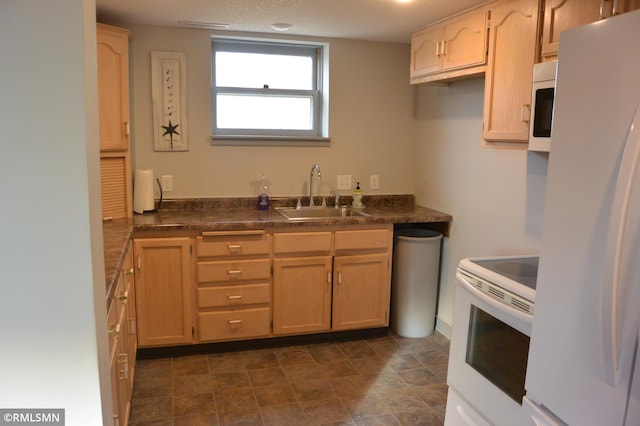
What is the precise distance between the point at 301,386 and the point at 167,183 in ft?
5.47

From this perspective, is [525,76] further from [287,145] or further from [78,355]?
[78,355]

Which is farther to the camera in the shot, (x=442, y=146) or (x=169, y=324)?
(x=442, y=146)

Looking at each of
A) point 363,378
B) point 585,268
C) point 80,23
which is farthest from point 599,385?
point 363,378

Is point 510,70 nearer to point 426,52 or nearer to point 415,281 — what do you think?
point 426,52

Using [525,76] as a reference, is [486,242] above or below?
below

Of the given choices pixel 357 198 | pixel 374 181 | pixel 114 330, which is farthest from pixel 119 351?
pixel 374 181

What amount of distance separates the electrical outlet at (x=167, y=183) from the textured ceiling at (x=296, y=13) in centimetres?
101

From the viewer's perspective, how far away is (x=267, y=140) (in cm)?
377

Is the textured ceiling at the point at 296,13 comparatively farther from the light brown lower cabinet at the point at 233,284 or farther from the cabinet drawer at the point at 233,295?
the cabinet drawer at the point at 233,295

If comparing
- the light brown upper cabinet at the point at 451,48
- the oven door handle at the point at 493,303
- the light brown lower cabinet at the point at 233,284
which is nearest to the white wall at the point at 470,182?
the light brown upper cabinet at the point at 451,48

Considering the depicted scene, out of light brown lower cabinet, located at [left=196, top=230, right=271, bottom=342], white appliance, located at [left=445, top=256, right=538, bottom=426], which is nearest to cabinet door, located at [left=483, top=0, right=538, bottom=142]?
white appliance, located at [left=445, top=256, right=538, bottom=426]

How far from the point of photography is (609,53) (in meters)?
1.23

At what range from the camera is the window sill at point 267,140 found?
12.0 feet

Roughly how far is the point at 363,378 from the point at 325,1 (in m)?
2.16
